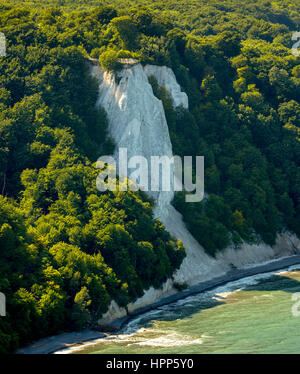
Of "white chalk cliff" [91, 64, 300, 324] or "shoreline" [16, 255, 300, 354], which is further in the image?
"white chalk cliff" [91, 64, 300, 324]

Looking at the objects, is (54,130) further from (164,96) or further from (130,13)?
(130,13)

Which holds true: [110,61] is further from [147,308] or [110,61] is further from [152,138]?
[147,308]

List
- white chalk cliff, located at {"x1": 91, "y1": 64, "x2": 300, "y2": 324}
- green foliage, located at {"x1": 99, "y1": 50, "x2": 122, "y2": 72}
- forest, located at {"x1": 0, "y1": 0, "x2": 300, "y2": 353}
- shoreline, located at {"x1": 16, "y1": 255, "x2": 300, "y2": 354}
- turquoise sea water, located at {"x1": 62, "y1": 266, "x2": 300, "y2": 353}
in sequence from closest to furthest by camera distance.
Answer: turquoise sea water, located at {"x1": 62, "y1": 266, "x2": 300, "y2": 353} < shoreline, located at {"x1": 16, "y1": 255, "x2": 300, "y2": 354} < forest, located at {"x1": 0, "y1": 0, "x2": 300, "y2": 353} < white chalk cliff, located at {"x1": 91, "y1": 64, "x2": 300, "y2": 324} < green foliage, located at {"x1": 99, "y1": 50, "x2": 122, "y2": 72}

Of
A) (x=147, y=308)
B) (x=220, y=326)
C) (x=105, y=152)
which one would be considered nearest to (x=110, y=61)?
(x=105, y=152)

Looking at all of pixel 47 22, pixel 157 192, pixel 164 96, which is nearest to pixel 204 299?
pixel 157 192

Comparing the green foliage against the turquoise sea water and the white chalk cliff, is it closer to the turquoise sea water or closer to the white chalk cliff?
the white chalk cliff

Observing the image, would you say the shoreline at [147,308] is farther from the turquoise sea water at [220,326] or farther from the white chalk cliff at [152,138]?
the white chalk cliff at [152,138]

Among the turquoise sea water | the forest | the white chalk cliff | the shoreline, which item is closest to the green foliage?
the forest
